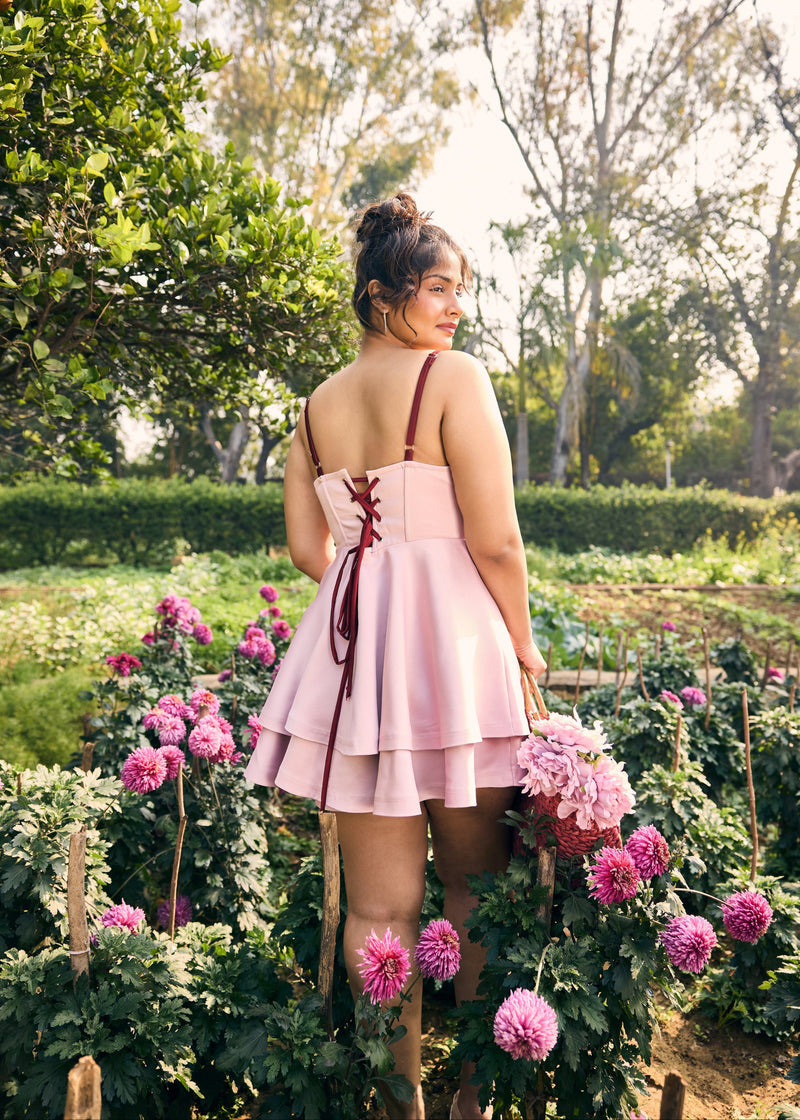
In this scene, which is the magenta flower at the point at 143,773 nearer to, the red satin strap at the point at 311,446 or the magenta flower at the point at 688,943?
the red satin strap at the point at 311,446

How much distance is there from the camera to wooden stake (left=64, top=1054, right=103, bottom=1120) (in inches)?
39.3

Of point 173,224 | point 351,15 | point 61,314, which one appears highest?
point 351,15

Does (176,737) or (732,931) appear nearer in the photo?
(732,931)

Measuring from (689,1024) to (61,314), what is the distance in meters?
2.87

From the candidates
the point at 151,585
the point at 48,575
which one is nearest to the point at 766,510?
the point at 151,585

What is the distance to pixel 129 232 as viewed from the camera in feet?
5.94

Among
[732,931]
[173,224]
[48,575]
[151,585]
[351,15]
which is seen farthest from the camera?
[351,15]

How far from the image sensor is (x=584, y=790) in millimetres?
1297

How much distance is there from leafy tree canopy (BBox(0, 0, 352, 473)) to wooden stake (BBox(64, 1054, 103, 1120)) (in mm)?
1561

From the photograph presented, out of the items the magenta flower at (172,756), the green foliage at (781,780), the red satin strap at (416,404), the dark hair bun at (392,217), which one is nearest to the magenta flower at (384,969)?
the magenta flower at (172,756)

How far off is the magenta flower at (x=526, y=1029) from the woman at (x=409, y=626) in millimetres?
350

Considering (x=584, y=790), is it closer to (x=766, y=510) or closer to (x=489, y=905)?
(x=489, y=905)

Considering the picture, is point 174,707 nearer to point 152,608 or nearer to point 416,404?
point 416,404

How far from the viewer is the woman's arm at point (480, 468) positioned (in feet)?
4.67
